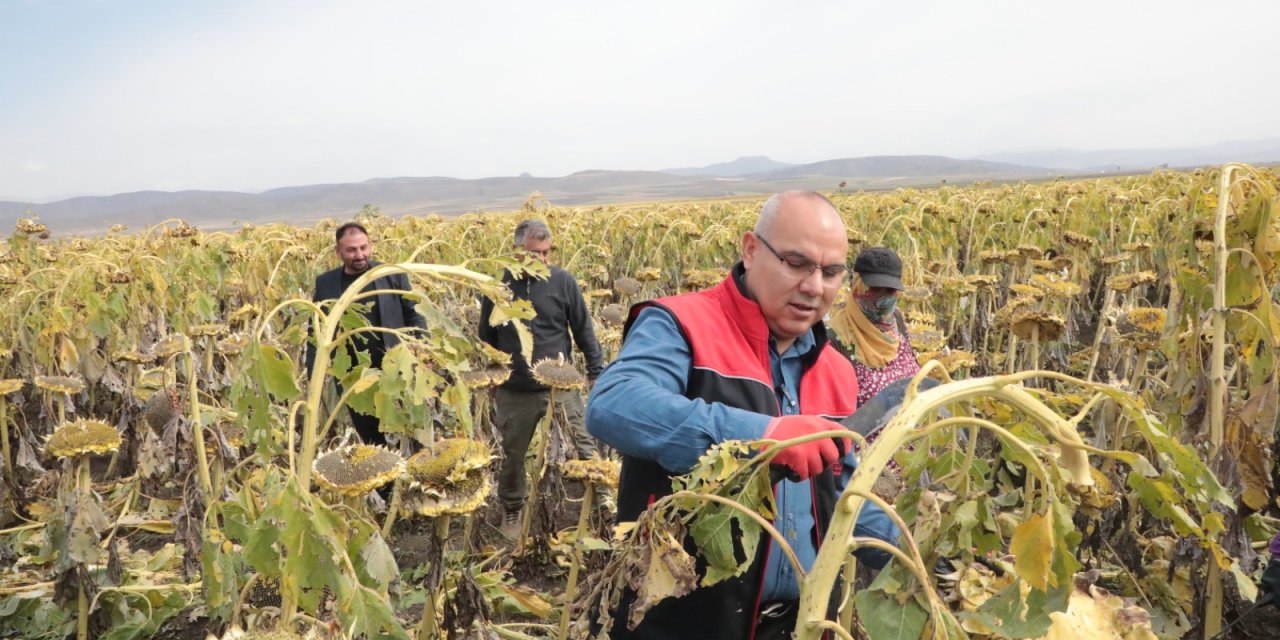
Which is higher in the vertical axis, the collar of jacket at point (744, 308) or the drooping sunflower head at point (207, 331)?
the collar of jacket at point (744, 308)

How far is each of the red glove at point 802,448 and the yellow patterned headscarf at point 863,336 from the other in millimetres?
2011

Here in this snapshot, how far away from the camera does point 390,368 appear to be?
1.71 m

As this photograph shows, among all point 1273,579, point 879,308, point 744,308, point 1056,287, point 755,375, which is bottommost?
point 1273,579

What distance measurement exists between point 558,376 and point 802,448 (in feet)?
8.49

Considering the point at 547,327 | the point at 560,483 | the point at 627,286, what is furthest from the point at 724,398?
the point at 627,286

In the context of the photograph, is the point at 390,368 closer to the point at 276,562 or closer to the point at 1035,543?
the point at 276,562

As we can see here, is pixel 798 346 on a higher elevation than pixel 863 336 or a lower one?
higher

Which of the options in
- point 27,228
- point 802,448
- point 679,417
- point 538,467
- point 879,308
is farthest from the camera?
point 27,228

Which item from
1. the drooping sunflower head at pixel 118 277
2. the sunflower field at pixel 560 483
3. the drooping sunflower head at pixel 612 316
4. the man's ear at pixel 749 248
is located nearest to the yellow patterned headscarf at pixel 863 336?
the sunflower field at pixel 560 483

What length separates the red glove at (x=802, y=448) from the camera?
49.2 inches

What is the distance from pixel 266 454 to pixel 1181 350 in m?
2.80

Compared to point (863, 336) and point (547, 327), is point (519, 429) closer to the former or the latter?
point (547, 327)

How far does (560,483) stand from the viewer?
410 centimetres

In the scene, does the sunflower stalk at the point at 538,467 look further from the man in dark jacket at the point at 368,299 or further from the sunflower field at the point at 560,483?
the man in dark jacket at the point at 368,299
